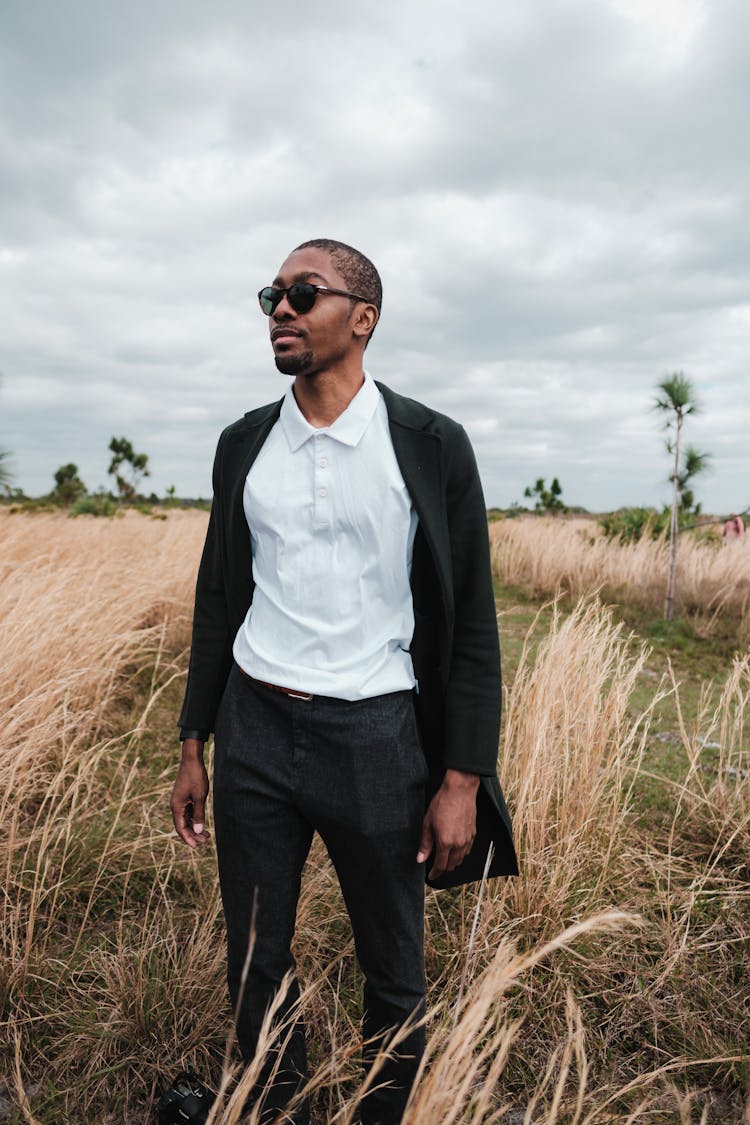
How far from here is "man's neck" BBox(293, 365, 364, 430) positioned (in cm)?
167

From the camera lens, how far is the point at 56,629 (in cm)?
414

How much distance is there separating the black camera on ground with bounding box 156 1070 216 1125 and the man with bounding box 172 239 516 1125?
25cm

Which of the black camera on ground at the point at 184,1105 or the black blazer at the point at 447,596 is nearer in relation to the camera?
the black blazer at the point at 447,596

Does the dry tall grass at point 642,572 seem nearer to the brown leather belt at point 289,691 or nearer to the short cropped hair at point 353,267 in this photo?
the short cropped hair at point 353,267

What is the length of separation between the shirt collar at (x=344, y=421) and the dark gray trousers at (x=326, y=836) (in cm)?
55

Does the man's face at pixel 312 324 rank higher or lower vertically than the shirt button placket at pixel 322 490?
higher

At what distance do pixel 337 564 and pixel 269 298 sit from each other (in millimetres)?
645

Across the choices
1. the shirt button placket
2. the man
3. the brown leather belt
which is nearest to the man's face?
the man

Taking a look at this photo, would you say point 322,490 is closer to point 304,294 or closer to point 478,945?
point 304,294

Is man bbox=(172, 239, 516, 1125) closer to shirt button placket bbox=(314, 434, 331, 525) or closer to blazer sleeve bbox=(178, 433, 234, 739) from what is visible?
shirt button placket bbox=(314, 434, 331, 525)

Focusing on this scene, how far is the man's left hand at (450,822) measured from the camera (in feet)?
5.22

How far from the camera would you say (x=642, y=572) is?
1028 centimetres

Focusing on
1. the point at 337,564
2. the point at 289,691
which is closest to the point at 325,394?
the point at 337,564

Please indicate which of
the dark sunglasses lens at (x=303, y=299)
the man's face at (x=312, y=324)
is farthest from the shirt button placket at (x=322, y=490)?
the dark sunglasses lens at (x=303, y=299)
